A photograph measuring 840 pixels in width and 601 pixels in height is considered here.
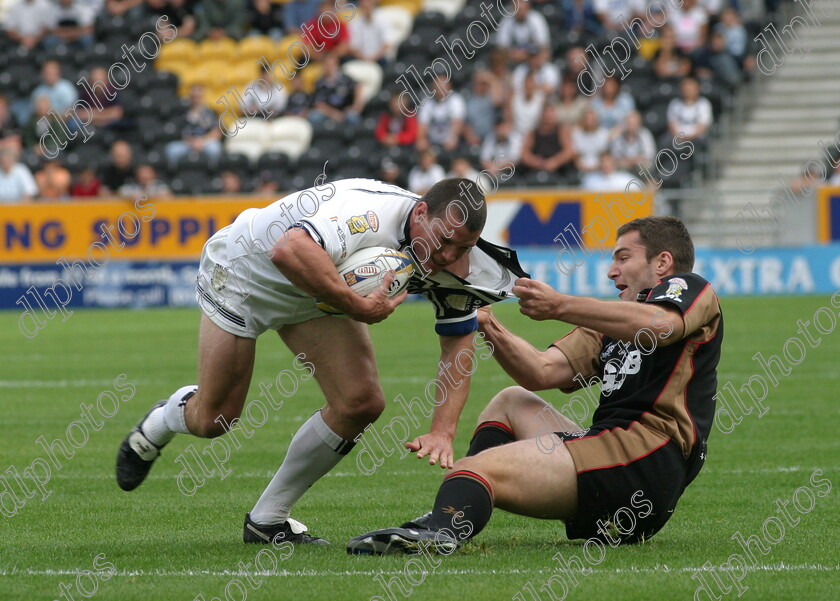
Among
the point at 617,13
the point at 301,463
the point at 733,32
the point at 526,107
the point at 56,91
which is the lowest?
the point at 56,91

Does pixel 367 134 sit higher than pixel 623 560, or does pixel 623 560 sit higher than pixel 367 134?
pixel 623 560

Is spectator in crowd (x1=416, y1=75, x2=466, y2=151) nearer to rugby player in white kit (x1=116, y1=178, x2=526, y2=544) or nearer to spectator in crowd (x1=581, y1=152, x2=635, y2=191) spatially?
spectator in crowd (x1=581, y1=152, x2=635, y2=191)

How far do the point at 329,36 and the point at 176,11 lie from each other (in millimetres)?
4309

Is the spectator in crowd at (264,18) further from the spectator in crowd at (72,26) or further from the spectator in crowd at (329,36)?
the spectator in crowd at (72,26)

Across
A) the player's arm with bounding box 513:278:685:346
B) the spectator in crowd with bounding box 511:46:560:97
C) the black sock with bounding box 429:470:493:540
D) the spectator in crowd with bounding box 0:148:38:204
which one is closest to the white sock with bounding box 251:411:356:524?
the black sock with bounding box 429:470:493:540

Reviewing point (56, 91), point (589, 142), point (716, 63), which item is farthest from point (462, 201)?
point (56, 91)

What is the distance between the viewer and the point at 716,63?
75.7 feet

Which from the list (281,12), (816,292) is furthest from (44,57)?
(816,292)

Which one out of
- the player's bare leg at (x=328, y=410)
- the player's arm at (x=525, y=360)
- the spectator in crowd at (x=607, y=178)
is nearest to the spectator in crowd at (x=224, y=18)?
the spectator in crowd at (x=607, y=178)

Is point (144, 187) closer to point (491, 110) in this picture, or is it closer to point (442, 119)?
point (442, 119)

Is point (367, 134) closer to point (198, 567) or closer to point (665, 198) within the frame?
point (665, 198)

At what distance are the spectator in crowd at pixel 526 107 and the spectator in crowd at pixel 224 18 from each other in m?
7.12

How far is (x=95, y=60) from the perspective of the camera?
26688 millimetres

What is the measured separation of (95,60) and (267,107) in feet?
14.4
